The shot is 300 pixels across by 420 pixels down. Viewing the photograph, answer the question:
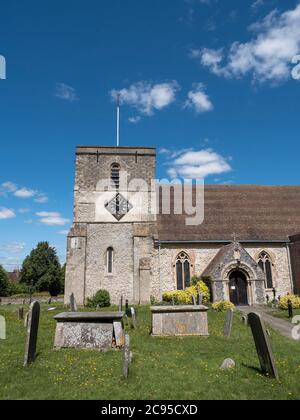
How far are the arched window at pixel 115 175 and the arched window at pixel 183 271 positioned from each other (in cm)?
722

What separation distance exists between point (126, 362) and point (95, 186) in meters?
18.2

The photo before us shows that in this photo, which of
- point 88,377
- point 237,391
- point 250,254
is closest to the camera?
point 237,391

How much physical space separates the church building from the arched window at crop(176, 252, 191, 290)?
7 cm

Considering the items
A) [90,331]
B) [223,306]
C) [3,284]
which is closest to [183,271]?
[223,306]

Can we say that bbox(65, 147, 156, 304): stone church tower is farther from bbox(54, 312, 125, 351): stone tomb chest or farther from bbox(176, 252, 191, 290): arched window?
bbox(54, 312, 125, 351): stone tomb chest

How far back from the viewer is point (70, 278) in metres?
21.1

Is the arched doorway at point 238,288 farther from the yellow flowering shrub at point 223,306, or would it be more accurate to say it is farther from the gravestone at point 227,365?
the gravestone at point 227,365

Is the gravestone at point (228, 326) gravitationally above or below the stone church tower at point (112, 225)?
below

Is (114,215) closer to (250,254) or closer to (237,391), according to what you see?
(250,254)

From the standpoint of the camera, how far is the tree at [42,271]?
46.6 meters

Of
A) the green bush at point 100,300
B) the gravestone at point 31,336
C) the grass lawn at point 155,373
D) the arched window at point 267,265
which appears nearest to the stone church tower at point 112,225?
the green bush at point 100,300

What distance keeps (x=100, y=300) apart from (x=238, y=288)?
937 cm

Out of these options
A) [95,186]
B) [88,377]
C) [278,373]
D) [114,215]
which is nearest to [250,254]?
[114,215]
